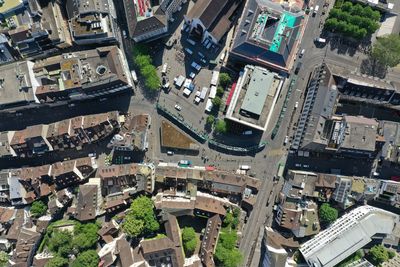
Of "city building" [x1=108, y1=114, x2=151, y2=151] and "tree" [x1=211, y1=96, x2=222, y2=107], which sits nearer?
"city building" [x1=108, y1=114, x2=151, y2=151]

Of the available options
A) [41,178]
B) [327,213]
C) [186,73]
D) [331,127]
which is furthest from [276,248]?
[41,178]

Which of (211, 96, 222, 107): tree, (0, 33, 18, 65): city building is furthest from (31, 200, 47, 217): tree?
(211, 96, 222, 107): tree

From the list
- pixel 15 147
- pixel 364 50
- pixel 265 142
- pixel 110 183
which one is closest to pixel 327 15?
pixel 364 50

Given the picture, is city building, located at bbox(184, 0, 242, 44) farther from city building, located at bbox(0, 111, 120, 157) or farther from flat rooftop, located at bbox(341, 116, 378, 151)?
flat rooftop, located at bbox(341, 116, 378, 151)

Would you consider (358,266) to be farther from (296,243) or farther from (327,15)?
(327,15)

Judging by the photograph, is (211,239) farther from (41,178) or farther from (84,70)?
(84,70)

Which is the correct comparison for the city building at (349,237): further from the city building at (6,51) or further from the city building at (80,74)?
the city building at (6,51)
